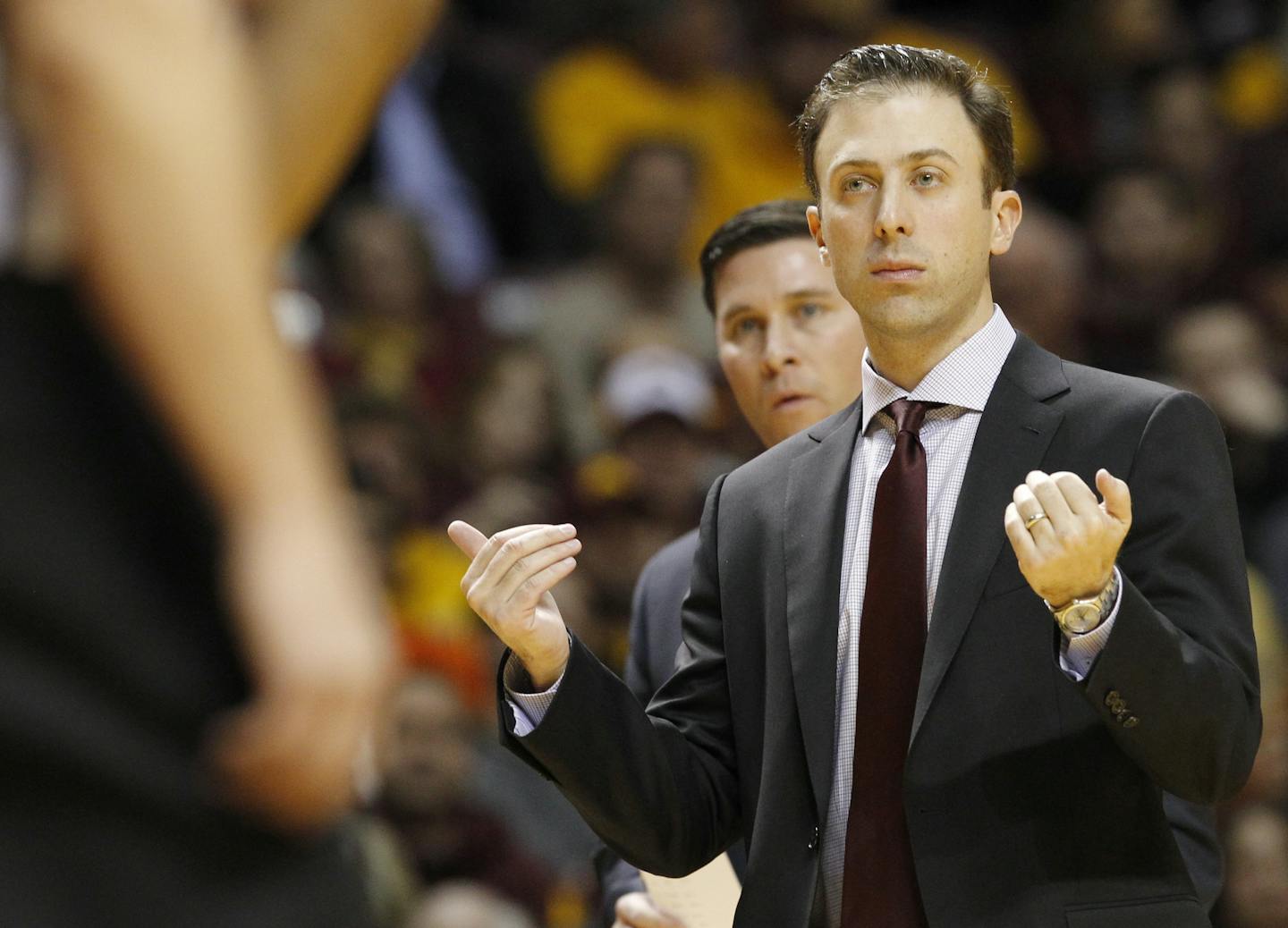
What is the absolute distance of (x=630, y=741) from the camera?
2.61m

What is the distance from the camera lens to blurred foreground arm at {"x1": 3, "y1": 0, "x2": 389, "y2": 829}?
1.14 m

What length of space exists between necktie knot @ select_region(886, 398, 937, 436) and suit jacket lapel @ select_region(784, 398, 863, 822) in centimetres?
12

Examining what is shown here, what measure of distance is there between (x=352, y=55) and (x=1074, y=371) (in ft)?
5.21

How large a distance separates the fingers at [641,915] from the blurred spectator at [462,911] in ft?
5.94

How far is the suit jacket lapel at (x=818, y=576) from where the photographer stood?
2506mm

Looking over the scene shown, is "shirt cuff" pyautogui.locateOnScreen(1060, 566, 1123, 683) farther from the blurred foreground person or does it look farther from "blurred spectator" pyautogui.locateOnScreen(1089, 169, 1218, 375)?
"blurred spectator" pyautogui.locateOnScreen(1089, 169, 1218, 375)

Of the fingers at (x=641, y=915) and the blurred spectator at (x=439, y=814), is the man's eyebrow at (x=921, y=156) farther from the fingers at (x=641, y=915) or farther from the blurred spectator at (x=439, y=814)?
the blurred spectator at (x=439, y=814)

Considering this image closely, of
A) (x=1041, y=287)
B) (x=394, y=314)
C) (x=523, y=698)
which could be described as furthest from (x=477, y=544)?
(x=1041, y=287)

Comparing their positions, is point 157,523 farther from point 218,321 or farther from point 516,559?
point 516,559

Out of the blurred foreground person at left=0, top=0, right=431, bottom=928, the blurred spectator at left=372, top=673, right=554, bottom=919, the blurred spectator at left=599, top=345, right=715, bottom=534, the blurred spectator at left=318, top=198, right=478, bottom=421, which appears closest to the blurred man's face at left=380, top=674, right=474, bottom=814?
the blurred spectator at left=372, top=673, right=554, bottom=919

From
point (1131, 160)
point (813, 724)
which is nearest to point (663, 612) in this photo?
point (813, 724)

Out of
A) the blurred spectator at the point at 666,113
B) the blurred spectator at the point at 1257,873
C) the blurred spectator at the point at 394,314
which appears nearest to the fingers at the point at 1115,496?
the blurred spectator at the point at 1257,873

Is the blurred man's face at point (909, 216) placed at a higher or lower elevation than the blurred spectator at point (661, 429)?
lower

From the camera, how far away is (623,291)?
23.0ft
